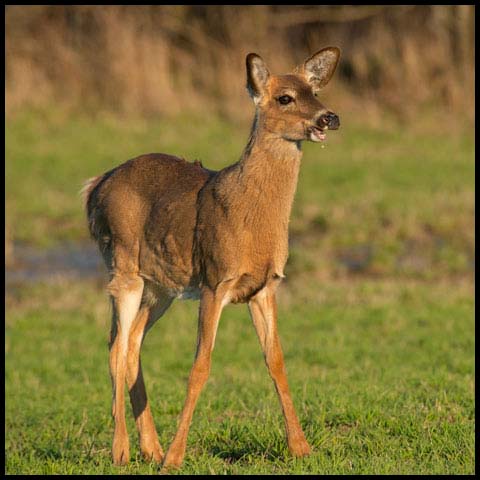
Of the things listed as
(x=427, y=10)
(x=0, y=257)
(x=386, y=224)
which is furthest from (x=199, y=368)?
(x=427, y=10)

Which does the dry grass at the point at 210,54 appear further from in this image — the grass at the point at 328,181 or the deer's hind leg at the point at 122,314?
the deer's hind leg at the point at 122,314

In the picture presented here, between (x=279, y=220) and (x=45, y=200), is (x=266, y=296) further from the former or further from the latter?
(x=45, y=200)

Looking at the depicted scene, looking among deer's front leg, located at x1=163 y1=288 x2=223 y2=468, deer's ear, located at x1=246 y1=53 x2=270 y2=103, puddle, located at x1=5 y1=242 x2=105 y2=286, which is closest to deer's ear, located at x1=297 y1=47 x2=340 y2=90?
deer's ear, located at x1=246 y1=53 x2=270 y2=103

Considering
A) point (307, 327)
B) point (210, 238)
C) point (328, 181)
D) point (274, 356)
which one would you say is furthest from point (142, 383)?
point (328, 181)

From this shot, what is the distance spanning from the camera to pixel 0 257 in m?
15.6

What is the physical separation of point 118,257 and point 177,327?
198 inches

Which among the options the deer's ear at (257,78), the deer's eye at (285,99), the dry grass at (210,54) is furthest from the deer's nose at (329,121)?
the dry grass at (210,54)

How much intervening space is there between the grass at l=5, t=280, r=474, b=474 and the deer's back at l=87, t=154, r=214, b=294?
45.5 inches

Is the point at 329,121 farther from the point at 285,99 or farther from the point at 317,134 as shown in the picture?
the point at 285,99

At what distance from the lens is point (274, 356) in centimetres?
744

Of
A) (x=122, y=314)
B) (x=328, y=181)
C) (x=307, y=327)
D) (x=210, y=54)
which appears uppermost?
(x=210, y=54)

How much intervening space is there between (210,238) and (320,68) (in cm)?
122

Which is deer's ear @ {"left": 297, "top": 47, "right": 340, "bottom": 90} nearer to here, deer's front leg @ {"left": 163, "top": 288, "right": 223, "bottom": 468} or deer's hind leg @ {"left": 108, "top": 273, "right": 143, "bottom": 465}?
deer's front leg @ {"left": 163, "top": 288, "right": 223, "bottom": 468}

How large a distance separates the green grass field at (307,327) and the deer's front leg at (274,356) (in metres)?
0.13
